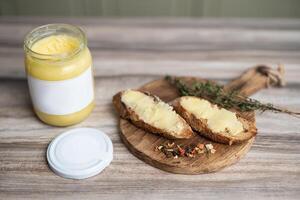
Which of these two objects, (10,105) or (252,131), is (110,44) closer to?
(10,105)

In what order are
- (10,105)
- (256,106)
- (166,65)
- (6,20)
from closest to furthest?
1. (256,106)
2. (10,105)
3. (166,65)
4. (6,20)

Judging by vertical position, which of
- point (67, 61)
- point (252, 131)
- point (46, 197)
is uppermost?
point (67, 61)

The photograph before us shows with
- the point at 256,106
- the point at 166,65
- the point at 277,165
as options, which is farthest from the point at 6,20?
the point at 277,165

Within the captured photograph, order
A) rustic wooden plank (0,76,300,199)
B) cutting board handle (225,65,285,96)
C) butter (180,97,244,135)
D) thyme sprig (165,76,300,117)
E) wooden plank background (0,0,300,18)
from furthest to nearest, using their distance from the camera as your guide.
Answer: wooden plank background (0,0,300,18), cutting board handle (225,65,285,96), thyme sprig (165,76,300,117), butter (180,97,244,135), rustic wooden plank (0,76,300,199)

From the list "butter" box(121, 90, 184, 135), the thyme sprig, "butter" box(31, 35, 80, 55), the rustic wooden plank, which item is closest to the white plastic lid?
the rustic wooden plank

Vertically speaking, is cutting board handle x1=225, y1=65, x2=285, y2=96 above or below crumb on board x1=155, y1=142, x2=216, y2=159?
above

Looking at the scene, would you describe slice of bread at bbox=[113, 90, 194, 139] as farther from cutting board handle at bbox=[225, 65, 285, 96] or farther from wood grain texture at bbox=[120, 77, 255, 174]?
cutting board handle at bbox=[225, 65, 285, 96]

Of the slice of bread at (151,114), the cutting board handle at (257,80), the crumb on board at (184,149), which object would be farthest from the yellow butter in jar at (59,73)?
the cutting board handle at (257,80)
